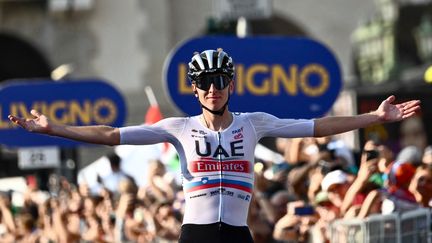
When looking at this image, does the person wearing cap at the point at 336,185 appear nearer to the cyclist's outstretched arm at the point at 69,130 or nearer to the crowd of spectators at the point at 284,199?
the crowd of spectators at the point at 284,199

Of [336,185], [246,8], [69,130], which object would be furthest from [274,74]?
[69,130]

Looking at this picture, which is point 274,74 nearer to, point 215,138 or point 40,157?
point 215,138

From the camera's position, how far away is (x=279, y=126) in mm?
10266

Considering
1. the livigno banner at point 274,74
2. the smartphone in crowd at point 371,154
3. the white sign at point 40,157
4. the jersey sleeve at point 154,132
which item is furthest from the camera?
the white sign at point 40,157

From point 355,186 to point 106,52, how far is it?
978 inches

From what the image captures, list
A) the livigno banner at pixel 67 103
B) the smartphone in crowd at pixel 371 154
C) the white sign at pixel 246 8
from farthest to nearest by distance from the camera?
the livigno banner at pixel 67 103 → the white sign at pixel 246 8 → the smartphone in crowd at pixel 371 154

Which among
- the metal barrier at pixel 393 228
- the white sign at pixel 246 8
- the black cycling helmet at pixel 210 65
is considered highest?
the white sign at pixel 246 8

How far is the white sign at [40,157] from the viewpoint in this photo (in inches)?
990

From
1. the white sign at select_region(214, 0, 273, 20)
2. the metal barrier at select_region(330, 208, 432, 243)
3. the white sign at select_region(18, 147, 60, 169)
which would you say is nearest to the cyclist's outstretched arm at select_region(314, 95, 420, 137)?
the metal barrier at select_region(330, 208, 432, 243)

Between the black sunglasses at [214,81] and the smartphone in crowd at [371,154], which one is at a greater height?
the black sunglasses at [214,81]

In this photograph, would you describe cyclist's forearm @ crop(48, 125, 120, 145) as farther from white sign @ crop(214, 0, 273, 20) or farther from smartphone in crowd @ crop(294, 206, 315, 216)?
white sign @ crop(214, 0, 273, 20)

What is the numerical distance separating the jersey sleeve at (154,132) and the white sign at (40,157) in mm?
14995

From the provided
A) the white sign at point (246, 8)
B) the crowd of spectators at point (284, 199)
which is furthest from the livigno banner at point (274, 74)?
the white sign at point (246, 8)

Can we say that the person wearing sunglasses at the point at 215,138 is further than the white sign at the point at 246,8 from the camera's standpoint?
No
